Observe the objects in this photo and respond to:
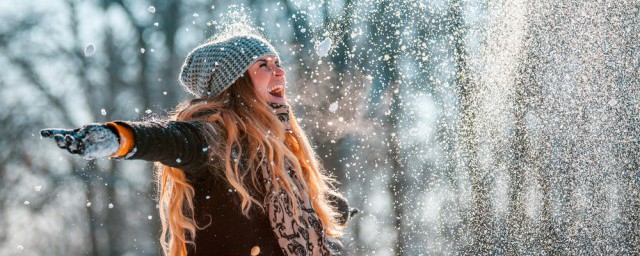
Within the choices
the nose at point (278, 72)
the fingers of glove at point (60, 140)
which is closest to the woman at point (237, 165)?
the nose at point (278, 72)

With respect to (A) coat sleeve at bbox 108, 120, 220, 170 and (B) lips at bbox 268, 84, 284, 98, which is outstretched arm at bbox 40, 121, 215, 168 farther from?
(B) lips at bbox 268, 84, 284, 98

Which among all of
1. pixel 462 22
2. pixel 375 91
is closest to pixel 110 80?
pixel 375 91

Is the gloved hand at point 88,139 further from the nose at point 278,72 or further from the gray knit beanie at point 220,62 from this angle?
the nose at point 278,72

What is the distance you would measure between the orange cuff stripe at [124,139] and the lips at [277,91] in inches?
43.7

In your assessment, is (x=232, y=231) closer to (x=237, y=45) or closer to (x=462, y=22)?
(x=237, y=45)

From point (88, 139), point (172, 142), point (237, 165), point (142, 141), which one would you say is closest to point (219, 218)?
point (237, 165)

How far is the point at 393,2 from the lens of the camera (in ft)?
47.3

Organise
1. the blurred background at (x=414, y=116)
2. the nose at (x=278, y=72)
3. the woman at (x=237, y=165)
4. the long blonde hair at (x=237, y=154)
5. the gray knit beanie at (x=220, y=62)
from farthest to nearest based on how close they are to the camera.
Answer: the blurred background at (x=414, y=116)
the nose at (x=278, y=72)
the gray knit beanie at (x=220, y=62)
the long blonde hair at (x=237, y=154)
the woman at (x=237, y=165)

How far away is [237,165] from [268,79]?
0.57 meters

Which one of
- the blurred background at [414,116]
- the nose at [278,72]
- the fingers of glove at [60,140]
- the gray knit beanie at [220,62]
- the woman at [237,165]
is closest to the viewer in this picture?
the fingers of glove at [60,140]

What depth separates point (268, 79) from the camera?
124 inches

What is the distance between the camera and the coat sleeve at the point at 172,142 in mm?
2139

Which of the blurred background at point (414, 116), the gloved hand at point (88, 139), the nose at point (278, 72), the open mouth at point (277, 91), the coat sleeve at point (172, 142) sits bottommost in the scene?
the gloved hand at point (88, 139)

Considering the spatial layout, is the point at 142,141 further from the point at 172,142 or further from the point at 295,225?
the point at 295,225
